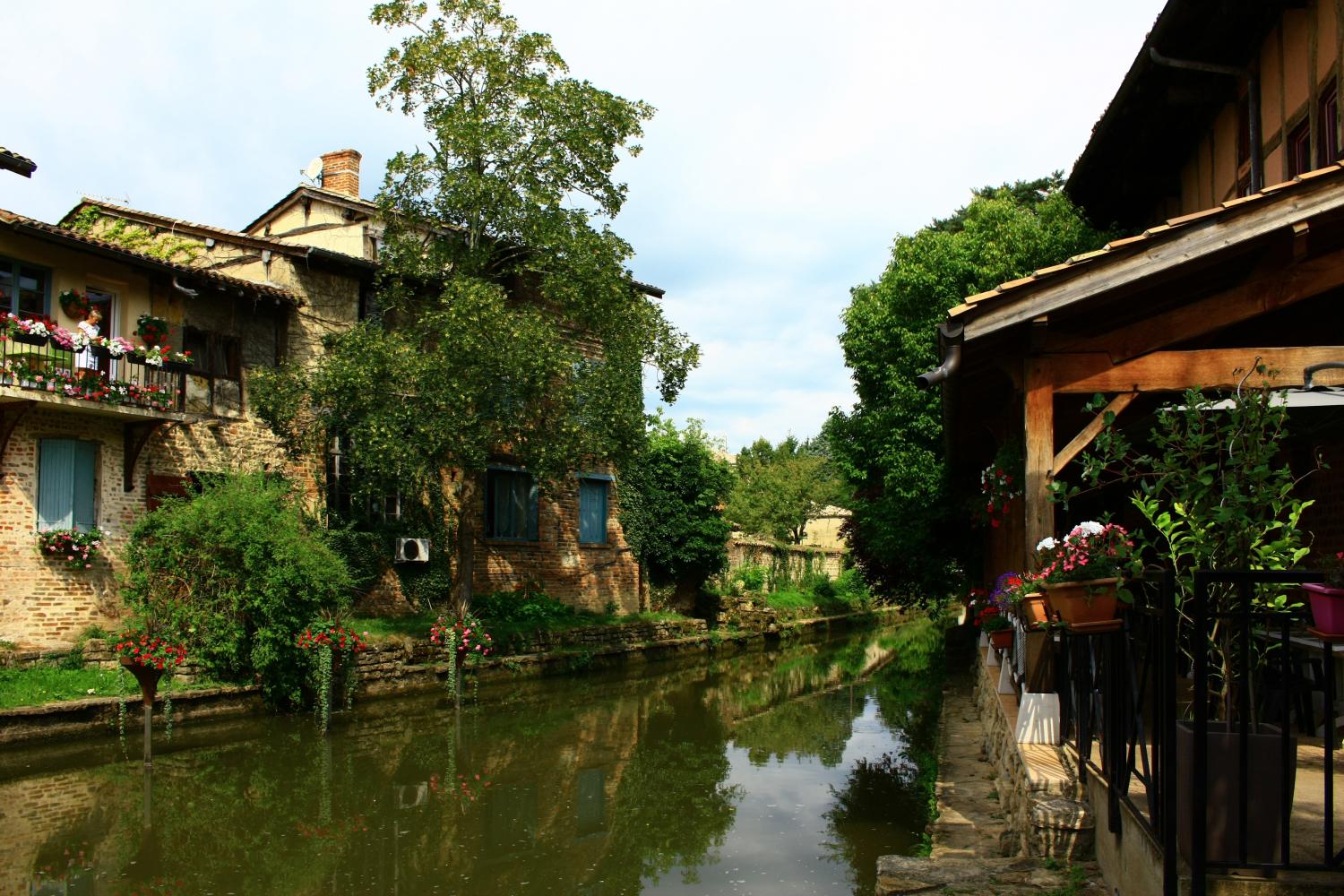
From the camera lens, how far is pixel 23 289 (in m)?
15.8

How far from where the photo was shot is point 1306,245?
6559 mm

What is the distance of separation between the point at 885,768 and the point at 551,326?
30.6 feet

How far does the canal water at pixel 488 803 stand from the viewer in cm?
773

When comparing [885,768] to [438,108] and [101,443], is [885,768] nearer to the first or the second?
[101,443]

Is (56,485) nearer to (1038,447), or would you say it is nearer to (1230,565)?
(1038,447)

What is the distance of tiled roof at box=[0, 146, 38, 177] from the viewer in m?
14.2

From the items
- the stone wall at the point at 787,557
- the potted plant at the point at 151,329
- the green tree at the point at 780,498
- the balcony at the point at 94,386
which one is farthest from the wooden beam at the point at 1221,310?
the green tree at the point at 780,498

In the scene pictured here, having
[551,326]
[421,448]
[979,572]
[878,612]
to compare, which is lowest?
[878,612]

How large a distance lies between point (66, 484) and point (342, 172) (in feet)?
34.4

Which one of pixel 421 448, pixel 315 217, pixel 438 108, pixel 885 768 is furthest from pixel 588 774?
pixel 315 217

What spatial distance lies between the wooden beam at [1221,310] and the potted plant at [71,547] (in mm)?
14757

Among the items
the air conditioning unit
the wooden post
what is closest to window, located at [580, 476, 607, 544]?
the air conditioning unit

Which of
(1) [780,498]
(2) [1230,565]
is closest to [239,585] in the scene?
(2) [1230,565]

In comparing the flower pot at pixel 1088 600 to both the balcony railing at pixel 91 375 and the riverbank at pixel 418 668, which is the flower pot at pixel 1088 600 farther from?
the balcony railing at pixel 91 375
